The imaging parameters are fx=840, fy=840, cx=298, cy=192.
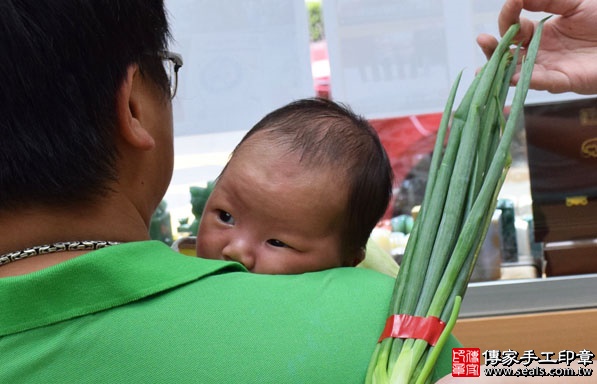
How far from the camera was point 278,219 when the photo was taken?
1.57 metres

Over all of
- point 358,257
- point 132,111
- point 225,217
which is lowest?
point 358,257

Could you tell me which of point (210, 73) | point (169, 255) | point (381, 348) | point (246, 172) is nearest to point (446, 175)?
point (381, 348)

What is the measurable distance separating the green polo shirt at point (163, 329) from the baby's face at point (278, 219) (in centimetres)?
49

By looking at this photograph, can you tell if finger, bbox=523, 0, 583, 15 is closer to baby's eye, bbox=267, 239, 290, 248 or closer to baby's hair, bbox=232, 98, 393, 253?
baby's hair, bbox=232, 98, 393, 253

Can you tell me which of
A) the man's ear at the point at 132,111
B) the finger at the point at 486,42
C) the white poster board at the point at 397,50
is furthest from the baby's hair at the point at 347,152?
the white poster board at the point at 397,50

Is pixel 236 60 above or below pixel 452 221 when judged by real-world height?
above

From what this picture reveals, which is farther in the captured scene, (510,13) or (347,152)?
(347,152)

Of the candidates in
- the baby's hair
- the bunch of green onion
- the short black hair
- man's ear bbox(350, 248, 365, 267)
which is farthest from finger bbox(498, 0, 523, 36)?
the short black hair

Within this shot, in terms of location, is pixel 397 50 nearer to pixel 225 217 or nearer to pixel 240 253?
pixel 225 217

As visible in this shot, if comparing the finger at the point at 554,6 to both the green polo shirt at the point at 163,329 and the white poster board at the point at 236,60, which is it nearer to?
the green polo shirt at the point at 163,329

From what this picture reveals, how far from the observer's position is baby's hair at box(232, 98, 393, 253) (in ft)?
5.34

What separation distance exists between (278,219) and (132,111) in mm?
497

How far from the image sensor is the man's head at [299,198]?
157 cm

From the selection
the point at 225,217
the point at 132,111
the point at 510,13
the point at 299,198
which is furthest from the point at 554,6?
the point at 132,111
